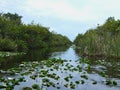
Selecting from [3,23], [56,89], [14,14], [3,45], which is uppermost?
[14,14]

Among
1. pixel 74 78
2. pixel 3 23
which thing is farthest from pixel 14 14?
pixel 74 78

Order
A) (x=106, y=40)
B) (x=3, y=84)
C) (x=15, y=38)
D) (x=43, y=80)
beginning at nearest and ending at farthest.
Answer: (x=3, y=84) → (x=43, y=80) → (x=106, y=40) → (x=15, y=38)

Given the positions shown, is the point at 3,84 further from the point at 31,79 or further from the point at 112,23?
the point at 112,23

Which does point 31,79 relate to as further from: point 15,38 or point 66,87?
point 15,38

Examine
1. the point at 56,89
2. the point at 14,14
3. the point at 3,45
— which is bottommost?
the point at 56,89

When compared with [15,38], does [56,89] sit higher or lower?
lower

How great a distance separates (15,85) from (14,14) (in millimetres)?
98165

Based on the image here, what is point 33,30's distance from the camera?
263ft

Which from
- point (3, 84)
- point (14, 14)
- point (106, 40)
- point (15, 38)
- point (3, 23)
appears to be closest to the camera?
point (3, 84)

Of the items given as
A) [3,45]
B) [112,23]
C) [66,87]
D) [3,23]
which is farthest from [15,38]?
[66,87]

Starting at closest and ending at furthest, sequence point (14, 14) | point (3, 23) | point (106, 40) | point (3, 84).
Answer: point (3, 84) → point (106, 40) → point (3, 23) → point (14, 14)

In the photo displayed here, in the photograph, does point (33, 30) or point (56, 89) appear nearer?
point (56, 89)

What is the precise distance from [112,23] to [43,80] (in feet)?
193

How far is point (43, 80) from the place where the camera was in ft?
71.5
